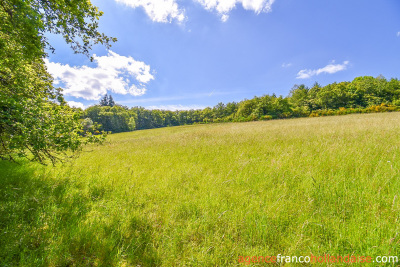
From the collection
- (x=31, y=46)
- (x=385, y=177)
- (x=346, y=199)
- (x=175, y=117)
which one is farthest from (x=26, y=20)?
(x=175, y=117)

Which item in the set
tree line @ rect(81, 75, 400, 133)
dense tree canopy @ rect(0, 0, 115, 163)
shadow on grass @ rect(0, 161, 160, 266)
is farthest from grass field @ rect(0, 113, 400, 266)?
tree line @ rect(81, 75, 400, 133)

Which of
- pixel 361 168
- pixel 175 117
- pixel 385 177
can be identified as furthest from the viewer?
pixel 175 117

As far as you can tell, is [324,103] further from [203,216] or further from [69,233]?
[69,233]

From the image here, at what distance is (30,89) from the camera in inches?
150

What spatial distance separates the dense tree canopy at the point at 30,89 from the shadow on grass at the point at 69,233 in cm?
99

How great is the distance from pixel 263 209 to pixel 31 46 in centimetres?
699

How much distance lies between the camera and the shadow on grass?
170 cm

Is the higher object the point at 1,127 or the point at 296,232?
the point at 1,127

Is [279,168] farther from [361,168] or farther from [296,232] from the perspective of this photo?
[296,232]

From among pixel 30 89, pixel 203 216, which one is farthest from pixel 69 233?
pixel 30 89

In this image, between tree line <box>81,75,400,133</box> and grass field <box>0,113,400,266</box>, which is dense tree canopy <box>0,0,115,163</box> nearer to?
grass field <box>0,113,400,266</box>

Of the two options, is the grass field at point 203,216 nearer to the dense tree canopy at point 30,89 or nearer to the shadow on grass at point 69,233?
the shadow on grass at point 69,233

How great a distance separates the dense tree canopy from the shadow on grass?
0.99 meters

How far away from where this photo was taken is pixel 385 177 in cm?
275
